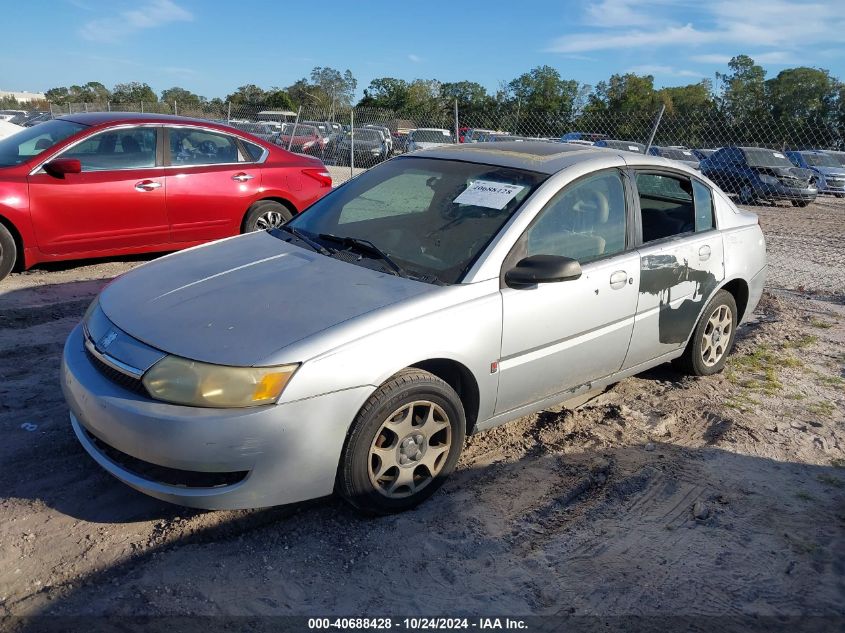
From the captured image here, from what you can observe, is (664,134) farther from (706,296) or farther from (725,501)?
(725,501)

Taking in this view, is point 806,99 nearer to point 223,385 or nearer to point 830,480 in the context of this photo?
point 830,480

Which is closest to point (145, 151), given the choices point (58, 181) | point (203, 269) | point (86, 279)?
point (58, 181)

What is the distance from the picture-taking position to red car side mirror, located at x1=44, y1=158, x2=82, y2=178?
6.69 meters

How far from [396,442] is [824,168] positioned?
23.6 m

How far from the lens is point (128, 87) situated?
2026 inches

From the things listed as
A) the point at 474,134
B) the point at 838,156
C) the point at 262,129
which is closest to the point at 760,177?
the point at 838,156

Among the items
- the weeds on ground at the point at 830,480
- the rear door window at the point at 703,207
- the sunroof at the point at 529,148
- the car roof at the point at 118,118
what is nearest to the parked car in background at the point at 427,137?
the car roof at the point at 118,118

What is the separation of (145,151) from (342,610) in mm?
5958

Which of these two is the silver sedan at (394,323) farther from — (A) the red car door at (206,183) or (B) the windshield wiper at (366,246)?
(A) the red car door at (206,183)

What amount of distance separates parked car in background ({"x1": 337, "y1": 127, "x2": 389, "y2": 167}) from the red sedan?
1490 centimetres

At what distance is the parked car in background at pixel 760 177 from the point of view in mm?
18750

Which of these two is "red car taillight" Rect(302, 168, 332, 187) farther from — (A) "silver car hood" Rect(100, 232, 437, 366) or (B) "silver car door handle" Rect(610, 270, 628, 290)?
(B) "silver car door handle" Rect(610, 270, 628, 290)

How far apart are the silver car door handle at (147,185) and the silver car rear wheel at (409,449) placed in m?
5.01

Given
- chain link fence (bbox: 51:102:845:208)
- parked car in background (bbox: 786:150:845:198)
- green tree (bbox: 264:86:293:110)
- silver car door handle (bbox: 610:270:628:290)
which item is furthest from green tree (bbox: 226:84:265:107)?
silver car door handle (bbox: 610:270:628:290)
